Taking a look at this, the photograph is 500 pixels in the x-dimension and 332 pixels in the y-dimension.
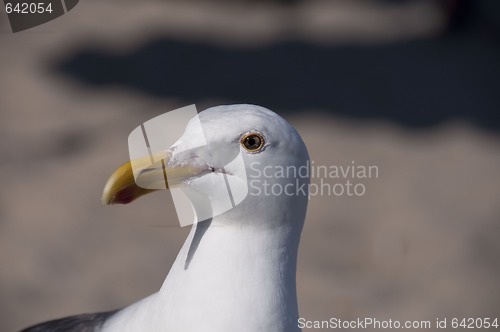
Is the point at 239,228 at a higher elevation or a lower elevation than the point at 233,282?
higher

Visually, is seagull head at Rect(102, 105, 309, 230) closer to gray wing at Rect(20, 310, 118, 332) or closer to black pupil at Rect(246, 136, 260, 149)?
black pupil at Rect(246, 136, 260, 149)

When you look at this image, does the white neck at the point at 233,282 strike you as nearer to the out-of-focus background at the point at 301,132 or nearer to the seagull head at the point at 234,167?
the seagull head at the point at 234,167

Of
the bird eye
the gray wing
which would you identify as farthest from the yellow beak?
the gray wing

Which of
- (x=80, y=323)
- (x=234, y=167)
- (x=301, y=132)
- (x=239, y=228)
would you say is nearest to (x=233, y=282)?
(x=239, y=228)

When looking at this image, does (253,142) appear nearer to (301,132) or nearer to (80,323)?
(80,323)

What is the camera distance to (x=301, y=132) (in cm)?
477

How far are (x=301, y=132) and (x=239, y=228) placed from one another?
2.83 metres

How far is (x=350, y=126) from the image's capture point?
491cm

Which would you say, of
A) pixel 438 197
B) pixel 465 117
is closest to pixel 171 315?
pixel 438 197

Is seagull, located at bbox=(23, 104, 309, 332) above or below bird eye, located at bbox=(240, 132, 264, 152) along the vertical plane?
below

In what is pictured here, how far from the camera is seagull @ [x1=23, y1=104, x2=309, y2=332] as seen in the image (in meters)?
1.94

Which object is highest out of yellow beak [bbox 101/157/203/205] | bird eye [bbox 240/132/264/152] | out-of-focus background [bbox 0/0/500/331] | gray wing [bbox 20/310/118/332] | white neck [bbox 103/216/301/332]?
bird eye [bbox 240/132/264/152]

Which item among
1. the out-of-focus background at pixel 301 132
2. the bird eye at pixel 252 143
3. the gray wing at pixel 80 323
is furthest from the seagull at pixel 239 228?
the out-of-focus background at pixel 301 132

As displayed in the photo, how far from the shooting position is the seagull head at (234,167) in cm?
193
